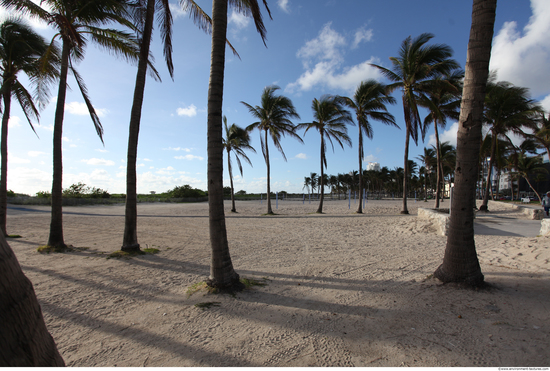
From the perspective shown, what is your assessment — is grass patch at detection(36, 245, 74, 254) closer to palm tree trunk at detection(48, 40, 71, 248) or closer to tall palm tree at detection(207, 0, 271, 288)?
palm tree trunk at detection(48, 40, 71, 248)

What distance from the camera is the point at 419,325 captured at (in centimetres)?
306

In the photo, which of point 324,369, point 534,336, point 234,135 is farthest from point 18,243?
point 234,135

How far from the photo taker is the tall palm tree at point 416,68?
1542 cm

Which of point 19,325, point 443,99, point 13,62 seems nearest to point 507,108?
point 443,99

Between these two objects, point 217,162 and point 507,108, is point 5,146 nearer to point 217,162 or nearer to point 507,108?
point 217,162

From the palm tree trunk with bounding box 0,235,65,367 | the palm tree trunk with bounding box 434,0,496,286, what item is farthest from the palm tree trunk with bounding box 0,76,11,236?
the palm tree trunk with bounding box 434,0,496,286

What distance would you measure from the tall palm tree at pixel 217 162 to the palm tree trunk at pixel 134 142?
3808 mm

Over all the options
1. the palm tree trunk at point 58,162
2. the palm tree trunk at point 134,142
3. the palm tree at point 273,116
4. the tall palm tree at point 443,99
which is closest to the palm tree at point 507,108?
the tall palm tree at point 443,99

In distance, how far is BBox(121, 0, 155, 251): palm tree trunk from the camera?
6914mm

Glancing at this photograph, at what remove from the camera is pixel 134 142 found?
7.02 meters

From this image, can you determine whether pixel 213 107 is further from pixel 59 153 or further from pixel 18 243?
pixel 18 243

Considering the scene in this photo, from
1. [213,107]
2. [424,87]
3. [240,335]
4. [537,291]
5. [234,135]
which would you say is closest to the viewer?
[240,335]

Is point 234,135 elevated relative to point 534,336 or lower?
elevated

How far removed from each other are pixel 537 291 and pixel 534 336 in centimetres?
150
